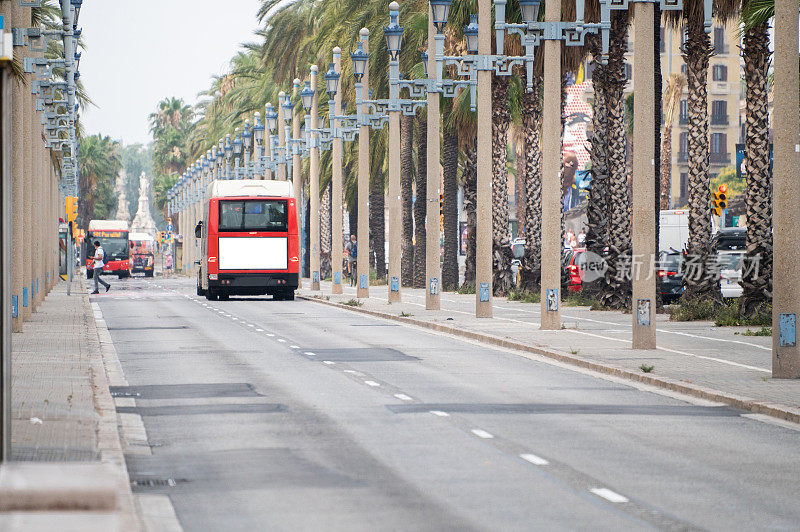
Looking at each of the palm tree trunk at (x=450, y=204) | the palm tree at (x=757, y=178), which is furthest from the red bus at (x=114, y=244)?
the palm tree at (x=757, y=178)

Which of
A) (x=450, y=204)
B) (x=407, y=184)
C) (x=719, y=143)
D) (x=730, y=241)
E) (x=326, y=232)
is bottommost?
(x=730, y=241)

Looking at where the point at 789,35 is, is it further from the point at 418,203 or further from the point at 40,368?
the point at 418,203

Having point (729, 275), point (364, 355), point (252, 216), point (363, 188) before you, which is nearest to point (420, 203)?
point (363, 188)

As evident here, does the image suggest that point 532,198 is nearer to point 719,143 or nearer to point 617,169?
→ point 617,169

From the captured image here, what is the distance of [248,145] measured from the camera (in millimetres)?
81250

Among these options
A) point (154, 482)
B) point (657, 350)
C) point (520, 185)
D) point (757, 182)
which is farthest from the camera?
point (520, 185)

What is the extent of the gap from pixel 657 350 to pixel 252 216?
2819 cm

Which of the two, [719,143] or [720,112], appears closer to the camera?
[720,112]

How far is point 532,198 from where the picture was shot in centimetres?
4456

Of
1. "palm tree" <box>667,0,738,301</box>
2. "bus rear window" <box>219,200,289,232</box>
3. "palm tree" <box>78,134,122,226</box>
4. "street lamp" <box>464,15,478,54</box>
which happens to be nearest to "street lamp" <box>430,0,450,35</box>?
"street lamp" <box>464,15,478,54</box>

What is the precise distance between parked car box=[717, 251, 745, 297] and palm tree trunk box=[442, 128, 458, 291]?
17.6 m

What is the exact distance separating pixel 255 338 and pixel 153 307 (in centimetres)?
1648

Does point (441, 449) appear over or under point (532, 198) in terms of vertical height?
under

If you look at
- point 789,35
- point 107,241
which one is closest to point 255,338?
point 789,35
